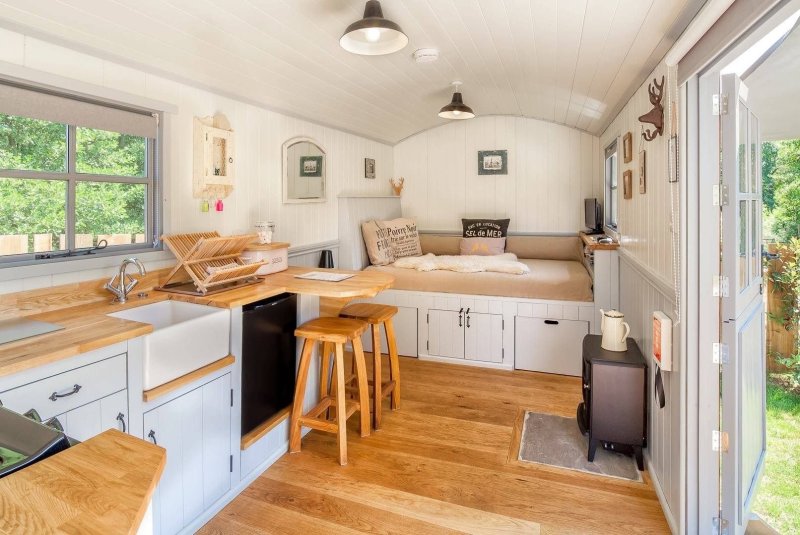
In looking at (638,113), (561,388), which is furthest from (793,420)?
(638,113)

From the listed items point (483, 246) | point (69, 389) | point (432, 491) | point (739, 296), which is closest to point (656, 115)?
point (739, 296)

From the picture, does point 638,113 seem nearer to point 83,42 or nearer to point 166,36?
point 166,36

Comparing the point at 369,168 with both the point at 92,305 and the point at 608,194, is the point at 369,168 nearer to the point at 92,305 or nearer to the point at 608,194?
the point at 608,194

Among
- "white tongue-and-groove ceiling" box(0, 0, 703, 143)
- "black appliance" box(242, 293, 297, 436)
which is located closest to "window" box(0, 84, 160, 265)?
"white tongue-and-groove ceiling" box(0, 0, 703, 143)

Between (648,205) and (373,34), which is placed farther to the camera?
(648,205)

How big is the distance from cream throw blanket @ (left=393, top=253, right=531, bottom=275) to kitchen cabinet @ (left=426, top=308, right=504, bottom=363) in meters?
0.40

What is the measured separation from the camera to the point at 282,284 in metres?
2.50

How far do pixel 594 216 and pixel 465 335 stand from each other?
1890mm

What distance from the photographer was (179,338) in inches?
74.7

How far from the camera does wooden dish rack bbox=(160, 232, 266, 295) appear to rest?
229cm

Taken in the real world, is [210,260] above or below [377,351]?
above

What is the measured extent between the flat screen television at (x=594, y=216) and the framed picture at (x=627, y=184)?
1.38 meters

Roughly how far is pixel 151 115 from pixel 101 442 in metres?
2.05

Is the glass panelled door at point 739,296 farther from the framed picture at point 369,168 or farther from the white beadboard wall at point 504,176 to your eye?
the framed picture at point 369,168
